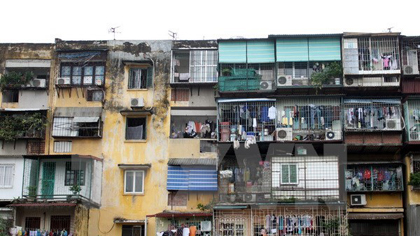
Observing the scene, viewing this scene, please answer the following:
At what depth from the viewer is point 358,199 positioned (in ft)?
101

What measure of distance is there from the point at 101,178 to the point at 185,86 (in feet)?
19.6

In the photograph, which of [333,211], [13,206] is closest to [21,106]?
[13,206]

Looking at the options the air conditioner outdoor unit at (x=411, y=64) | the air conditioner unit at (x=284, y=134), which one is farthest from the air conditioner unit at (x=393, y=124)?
the air conditioner unit at (x=284, y=134)

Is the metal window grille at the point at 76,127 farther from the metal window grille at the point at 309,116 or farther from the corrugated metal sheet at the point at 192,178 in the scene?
the metal window grille at the point at 309,116

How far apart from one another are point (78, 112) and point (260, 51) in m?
9.35

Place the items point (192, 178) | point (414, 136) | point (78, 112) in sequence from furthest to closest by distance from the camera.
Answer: point (78, 112) → point (192, 178) → point (414, 136)

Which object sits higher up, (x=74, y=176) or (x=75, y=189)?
(x=74, y=176)

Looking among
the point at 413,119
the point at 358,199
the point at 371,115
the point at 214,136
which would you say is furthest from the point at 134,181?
the point at 413,119

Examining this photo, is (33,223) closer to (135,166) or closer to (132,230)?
(132,230)

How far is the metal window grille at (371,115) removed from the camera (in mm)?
30906

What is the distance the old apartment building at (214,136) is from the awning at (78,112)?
49 mm

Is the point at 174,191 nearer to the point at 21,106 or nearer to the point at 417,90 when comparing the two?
the point at 21,106

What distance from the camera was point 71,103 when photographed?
33.7 m

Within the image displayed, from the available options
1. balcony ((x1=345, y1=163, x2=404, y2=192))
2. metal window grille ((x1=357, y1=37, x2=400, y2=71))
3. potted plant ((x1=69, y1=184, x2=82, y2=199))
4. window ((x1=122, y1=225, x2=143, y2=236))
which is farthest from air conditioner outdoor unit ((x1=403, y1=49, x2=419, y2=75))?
potted plant ((x1=69, y1=184, x2=82, y2=199))
